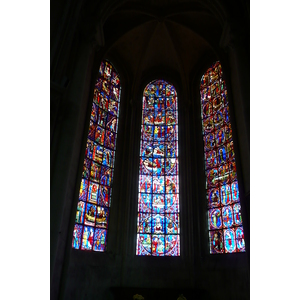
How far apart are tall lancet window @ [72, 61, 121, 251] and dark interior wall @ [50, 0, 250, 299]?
12.0 inches

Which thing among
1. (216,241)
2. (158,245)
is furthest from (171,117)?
(216,241)

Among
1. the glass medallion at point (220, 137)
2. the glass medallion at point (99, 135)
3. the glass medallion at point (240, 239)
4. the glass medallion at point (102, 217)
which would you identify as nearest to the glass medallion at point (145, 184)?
the glass medallion at point (102, 217)

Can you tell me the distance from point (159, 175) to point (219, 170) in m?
2.06

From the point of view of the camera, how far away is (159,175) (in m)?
9.95

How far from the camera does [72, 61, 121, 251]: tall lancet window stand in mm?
8062

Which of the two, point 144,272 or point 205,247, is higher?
point 205,247

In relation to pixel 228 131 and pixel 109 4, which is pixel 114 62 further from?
pixel 228 131

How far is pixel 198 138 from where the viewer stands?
10.3 m

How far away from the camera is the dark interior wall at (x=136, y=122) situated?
6.85 meters

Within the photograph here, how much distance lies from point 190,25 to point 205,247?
25.7ft

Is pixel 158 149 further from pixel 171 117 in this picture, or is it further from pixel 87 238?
pixel 87 238

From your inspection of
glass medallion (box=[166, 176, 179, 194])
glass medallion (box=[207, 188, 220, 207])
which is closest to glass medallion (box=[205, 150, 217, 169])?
glass medallion (box=[207, 188, 220, 207])

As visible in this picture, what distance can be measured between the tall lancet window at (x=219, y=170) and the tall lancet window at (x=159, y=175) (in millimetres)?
1133
